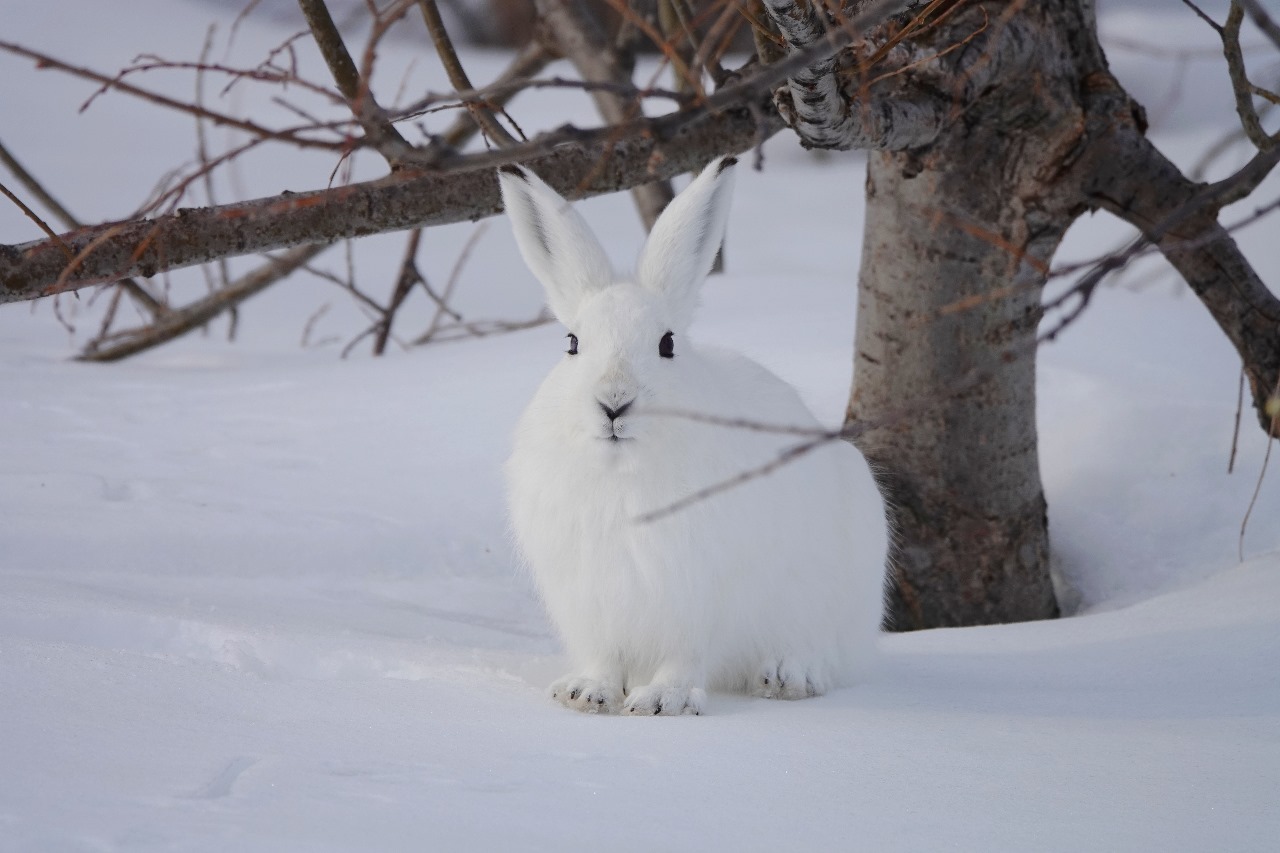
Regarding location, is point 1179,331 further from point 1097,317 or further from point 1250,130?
point 1250,130

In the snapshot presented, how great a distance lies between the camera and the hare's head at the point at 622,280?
7.75 ft

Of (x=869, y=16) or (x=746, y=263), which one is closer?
(x=869, y=16)

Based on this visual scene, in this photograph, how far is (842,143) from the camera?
2.57 meters

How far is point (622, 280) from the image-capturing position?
2.63 meters

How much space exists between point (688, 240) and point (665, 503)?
21.8 inches

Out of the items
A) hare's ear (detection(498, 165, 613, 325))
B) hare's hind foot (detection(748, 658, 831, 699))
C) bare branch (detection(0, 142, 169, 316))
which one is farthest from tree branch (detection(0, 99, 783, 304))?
hare's hind foot (detection(748, 658, 831, 699))

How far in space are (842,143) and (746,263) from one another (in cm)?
426

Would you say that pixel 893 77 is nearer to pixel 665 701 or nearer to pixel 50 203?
pixel 665 701

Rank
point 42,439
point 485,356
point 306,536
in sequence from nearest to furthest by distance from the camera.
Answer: point 306,536 → point 42,439 → point 485,356

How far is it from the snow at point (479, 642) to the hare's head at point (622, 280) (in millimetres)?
630

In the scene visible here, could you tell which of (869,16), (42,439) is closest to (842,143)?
(869,16)

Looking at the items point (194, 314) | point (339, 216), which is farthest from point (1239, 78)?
point (194, 314)

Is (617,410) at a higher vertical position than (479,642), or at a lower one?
higher

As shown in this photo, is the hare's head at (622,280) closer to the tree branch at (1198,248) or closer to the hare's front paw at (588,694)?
the hare's front paw at (588,694)
